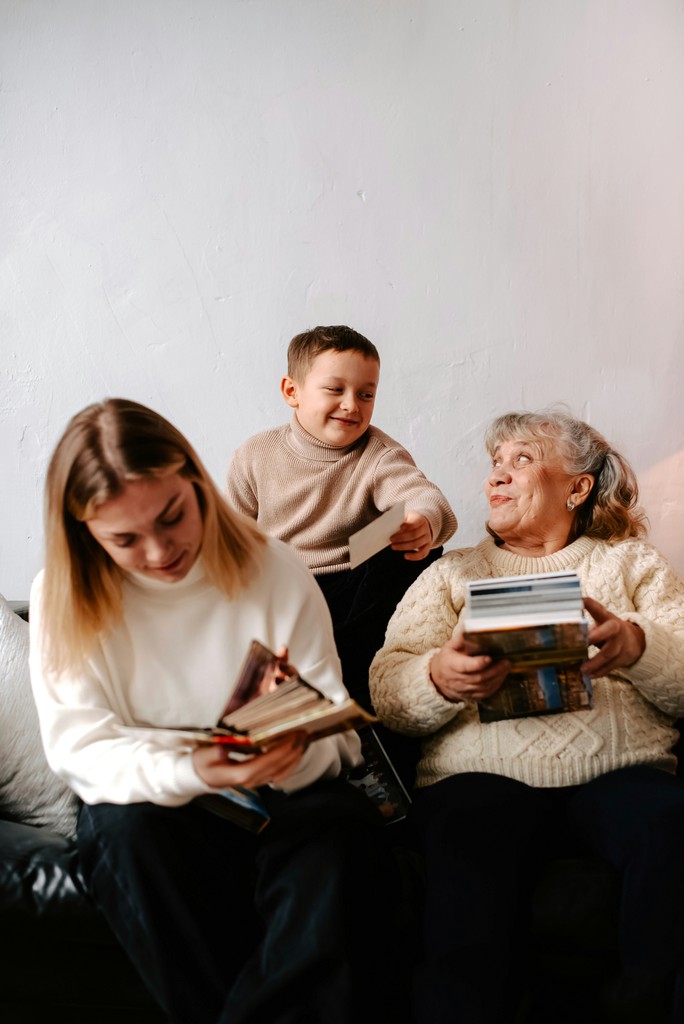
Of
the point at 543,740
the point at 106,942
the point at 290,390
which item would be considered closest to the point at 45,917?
the point at 106,942

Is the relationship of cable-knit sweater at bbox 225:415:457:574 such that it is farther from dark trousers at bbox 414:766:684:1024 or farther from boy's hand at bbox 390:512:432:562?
dark trousers at bbox 414:766:684:1024

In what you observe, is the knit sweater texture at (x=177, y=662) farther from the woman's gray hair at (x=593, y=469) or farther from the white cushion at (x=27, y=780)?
the woman's gray hair at (x=593, y=469)

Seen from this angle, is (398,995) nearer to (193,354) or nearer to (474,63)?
(193,354)

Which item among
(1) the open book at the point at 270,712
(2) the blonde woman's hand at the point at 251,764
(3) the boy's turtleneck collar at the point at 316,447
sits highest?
(3) the boy's turtleneck collar at the point at 316,447

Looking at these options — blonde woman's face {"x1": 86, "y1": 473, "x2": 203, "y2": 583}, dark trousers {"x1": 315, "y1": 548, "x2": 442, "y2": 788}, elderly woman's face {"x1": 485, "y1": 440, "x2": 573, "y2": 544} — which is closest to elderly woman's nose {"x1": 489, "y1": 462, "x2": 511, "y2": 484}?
elderly woman's face {"x1": 485, "y1": 440, "x2": 573, "y2": 544}

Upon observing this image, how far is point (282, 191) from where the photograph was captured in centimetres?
258

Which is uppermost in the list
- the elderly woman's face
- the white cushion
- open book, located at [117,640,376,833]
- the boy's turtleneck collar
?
the boy's turtleneck collar

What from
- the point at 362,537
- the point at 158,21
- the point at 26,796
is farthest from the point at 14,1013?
the point at 158,21

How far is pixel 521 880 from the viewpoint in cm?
147

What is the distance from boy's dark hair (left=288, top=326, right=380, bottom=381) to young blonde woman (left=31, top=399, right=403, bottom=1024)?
0.72 meters

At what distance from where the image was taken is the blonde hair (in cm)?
140

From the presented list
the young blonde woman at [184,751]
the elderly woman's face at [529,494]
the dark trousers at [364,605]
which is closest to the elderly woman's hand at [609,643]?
the elderly woman's face at [529,494]

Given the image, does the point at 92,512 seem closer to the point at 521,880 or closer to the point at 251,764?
the point at 251,764

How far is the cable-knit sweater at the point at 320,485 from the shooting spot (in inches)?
85.8
